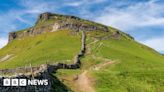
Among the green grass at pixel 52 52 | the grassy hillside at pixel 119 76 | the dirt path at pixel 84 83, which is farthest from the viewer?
the green grass at pixel 52 52

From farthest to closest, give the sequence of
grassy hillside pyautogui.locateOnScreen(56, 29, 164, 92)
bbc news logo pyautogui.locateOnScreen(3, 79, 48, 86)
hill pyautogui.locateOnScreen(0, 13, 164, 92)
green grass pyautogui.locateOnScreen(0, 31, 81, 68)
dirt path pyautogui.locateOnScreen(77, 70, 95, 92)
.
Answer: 1. green grass pyautogui.locateOnScreen(0, 31, 81, 68)
2. hill pyautogui.locateOnScreen(0, 13, 164, 92)
3. grassy hillside pyautogui.locateOnScreen(56, 29, 164, 92)
4. dirt path pyautogui.locateOnScreen(77, 70, 95, 92)
5. bbc news logo pyautogui.locateOnScreen(3, 79, 48, 86)

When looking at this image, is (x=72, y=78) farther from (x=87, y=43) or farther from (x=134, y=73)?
(x=87, y=43)

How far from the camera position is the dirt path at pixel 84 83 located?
8249 cm

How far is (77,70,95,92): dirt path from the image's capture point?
82.5m

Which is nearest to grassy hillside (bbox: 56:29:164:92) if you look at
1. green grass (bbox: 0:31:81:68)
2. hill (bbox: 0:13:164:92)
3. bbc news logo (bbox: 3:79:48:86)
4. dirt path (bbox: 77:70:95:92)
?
hill (bbox: 0:13:164:92)

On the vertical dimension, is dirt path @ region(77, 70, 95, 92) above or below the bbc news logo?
below

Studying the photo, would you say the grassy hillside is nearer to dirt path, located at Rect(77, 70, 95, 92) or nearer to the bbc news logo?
dirt path, located at Rect(77, 70, 95, 92)

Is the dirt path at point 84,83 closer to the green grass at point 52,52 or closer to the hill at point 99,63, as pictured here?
the hill at point 99,63

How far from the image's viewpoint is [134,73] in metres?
100

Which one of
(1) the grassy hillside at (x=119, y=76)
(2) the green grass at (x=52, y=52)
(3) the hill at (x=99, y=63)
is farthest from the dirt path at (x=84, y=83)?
(2) the green grass at (x=52, y=52)

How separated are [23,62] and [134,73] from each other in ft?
208

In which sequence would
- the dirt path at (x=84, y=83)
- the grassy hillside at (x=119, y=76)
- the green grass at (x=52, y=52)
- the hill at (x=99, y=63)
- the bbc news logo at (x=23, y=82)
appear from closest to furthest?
1. the bbc news logo at (x=23, y=82)
2. the dirt path at (x=84, y=83)
3. the grassy hillside at (x=119, y=76)
4. the hill at (x=99, y=63)
5. the green grass at (x=52, y=52)

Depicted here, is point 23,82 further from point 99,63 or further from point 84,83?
point 99,63

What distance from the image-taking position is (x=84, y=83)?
86.2 meters
